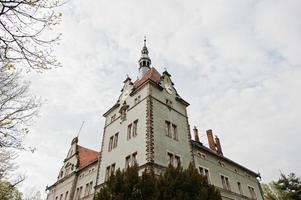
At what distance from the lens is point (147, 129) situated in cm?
2170

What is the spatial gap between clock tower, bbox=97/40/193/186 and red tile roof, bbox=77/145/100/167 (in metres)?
8.01

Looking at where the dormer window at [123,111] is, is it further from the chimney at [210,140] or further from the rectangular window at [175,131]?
the chimney at [210,140]

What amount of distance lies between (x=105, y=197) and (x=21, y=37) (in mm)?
10714

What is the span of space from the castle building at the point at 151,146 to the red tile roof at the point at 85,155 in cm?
15

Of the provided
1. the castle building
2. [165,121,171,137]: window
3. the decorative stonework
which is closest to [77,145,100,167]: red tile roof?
the castle building

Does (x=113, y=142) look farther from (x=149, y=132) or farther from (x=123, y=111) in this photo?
(x=149, y=132)

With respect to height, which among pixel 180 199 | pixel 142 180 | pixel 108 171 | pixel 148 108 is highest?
pixel 148 108

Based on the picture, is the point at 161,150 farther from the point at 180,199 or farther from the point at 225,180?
the point at 225,180

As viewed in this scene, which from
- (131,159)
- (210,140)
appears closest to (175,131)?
(131,159)

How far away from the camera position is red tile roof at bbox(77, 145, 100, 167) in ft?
111

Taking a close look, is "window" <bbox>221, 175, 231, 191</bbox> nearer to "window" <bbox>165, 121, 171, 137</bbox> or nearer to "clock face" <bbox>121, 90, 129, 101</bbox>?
"window" <bbox>165, 121, 171, 137</bbox>

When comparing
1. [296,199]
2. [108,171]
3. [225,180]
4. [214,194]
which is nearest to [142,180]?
[214,194]

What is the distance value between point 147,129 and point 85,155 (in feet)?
58.8

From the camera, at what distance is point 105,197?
553 inches
